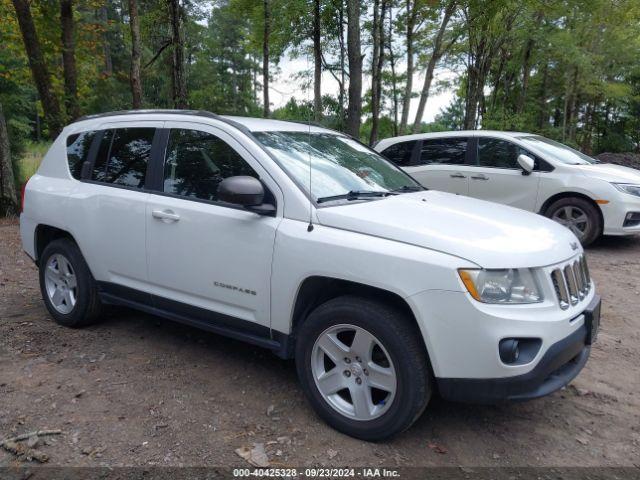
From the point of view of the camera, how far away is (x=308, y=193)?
3225 millimetres

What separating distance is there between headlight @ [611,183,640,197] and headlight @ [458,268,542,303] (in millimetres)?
5747

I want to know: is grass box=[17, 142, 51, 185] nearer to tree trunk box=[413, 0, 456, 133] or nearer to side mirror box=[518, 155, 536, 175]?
tree trunk box=[413, 0, 456, 133]

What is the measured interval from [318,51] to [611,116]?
34.5 metres

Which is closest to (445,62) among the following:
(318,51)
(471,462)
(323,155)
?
(318,51)

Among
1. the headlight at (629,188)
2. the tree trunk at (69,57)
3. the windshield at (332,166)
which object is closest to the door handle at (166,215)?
the windshield at (332,166)

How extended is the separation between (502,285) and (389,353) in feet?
2.23

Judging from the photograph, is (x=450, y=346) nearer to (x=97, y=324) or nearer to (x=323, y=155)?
(x=323, y=155)

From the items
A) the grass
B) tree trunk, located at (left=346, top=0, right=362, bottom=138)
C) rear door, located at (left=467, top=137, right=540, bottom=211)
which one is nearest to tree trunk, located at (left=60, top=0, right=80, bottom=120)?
the grass

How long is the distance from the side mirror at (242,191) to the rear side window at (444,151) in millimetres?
6184

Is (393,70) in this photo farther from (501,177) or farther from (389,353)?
(389,353)

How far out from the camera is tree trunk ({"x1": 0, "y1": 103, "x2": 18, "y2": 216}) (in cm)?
1073

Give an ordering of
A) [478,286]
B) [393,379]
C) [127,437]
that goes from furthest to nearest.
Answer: [127,437], [393,379], [478,286]

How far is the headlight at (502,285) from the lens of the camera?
2.59 metres

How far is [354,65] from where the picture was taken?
11109 mm
